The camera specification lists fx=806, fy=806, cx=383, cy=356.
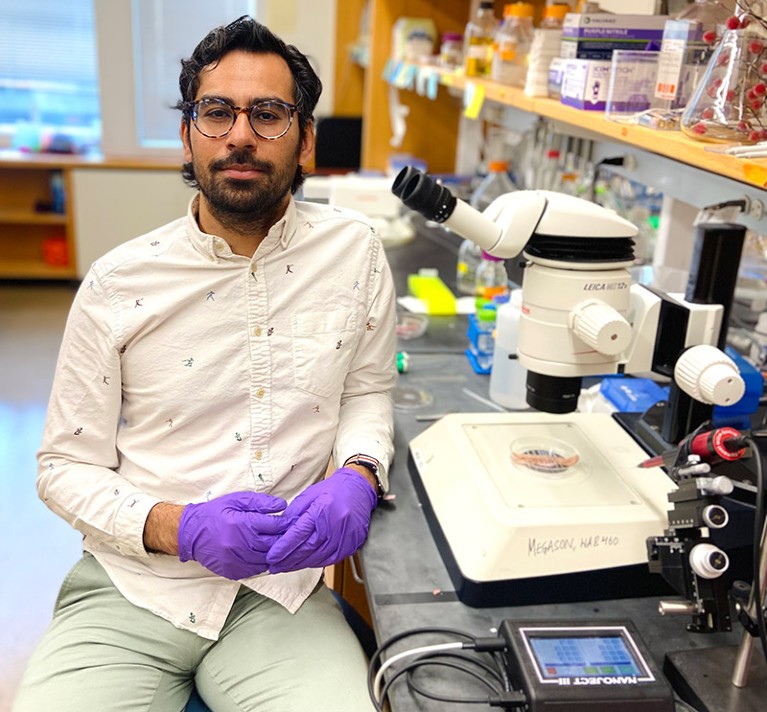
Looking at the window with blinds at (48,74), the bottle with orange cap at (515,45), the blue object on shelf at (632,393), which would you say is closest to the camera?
the blue object on shelf at (632,393)

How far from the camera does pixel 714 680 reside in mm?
957

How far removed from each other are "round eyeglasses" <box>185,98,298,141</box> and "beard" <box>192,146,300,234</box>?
0.16ft

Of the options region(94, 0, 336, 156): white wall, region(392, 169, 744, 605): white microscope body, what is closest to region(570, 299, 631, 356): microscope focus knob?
region(392, 169, 744, 605): white microscope body

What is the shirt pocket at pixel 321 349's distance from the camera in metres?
1.38

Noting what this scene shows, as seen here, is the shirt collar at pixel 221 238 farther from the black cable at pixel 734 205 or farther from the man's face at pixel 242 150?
the black cable at pixel 734 205

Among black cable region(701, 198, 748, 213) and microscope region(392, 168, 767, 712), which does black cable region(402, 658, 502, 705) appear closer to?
microscope region(392, 168, 767, 712)

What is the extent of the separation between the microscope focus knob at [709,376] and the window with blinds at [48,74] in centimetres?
471

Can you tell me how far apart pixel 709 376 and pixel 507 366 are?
69 cm

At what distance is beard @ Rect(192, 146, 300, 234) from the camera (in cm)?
132

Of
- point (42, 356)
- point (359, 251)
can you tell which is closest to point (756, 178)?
point (359, 251)

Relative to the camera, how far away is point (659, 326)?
1.17 metres

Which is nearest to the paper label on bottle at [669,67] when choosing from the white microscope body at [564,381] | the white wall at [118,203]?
the white microscope body at [564,381]

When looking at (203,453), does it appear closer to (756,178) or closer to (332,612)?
(332,612)

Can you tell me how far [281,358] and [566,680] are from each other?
70 centimetres
